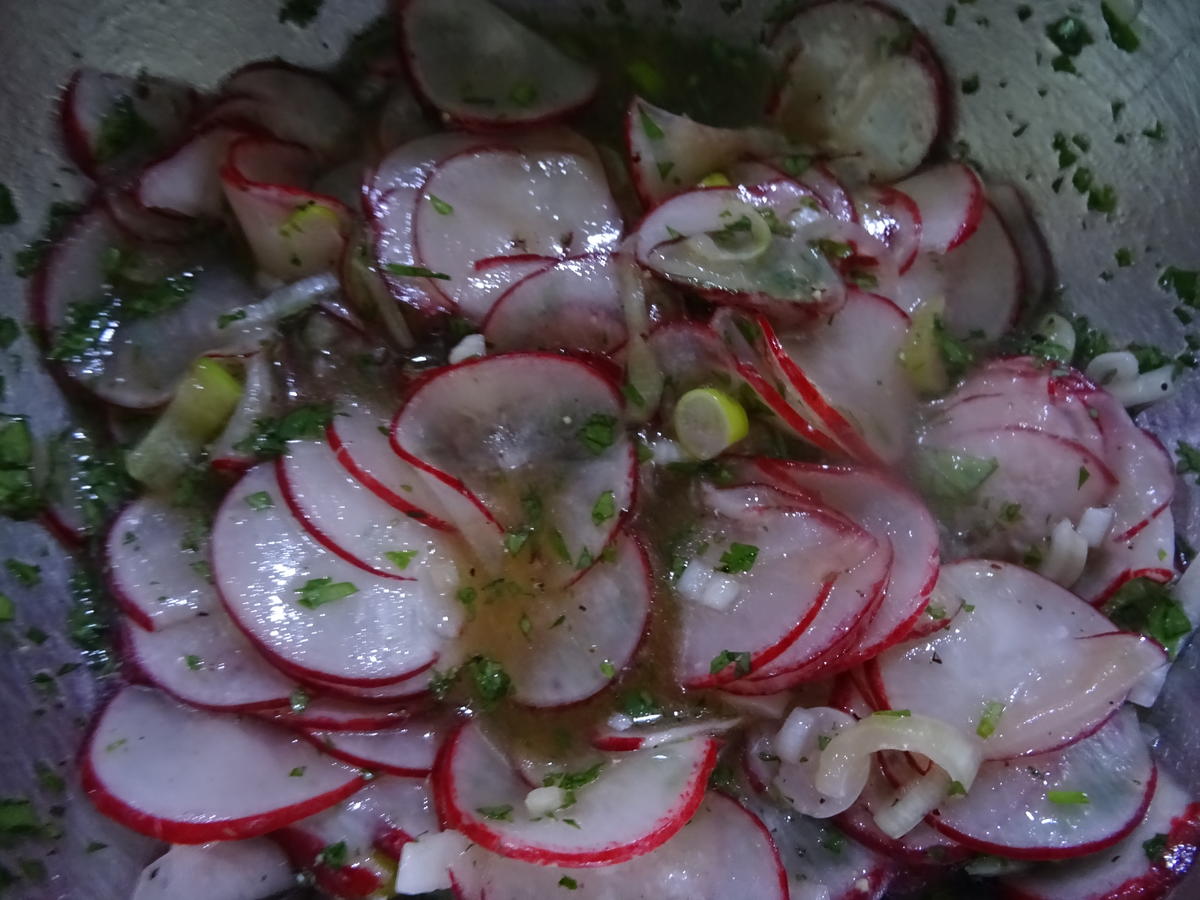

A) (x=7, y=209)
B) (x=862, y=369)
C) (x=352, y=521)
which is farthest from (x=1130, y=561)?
(x=7, y=209)

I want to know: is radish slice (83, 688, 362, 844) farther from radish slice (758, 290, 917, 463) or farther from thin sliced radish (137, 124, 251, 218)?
radish slice (758, 290, 917, 463)


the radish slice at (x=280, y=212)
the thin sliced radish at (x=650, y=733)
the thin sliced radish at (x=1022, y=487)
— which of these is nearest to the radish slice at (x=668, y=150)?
the radish slice at (x=280, y=212)

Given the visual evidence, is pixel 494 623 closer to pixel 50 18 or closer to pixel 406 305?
pixel 406 305

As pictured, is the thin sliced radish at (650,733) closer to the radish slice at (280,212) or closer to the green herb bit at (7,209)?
the radish slice at (280,212)

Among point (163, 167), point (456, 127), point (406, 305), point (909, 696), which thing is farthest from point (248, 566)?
point (909, 696)

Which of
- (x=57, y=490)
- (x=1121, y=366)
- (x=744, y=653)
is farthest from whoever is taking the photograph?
(x=1121, y=366)

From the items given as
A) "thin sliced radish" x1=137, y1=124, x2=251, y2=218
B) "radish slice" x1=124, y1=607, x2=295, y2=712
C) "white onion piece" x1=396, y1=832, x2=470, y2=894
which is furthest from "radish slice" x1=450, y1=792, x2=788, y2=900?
"thin sliced radish" x1=137, y1=124, x2=251, y2=218
